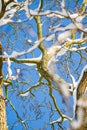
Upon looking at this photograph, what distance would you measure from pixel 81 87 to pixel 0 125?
89.0 inches

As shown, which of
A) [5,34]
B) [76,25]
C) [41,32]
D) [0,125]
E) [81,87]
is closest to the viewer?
[76,25]

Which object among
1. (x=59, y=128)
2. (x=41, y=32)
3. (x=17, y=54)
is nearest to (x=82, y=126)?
(x=17, y=54)

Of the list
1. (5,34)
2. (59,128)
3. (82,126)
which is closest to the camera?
(82,126)

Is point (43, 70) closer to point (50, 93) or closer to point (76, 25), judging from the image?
point (50, 93)

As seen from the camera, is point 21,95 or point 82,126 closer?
point 82,126

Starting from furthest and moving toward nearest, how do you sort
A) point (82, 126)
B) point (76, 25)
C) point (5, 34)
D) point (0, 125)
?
1. point (5, 34)
2. point (0, 125)
3. point (82, 126)
4. point (76, 25)

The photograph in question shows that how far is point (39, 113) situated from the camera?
18.5ft

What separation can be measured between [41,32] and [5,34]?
2.97ft

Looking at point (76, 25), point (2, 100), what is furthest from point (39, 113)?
point (76, 25)

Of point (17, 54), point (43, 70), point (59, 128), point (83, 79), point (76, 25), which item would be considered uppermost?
point (76, 25)

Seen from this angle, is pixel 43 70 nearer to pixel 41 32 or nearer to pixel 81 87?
pixel 41 32

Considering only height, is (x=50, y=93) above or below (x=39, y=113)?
above

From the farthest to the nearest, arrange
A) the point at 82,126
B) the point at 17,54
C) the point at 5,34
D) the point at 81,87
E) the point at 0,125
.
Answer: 1. the point at 5,34
2. the point at 0,125
3. the point at 81,87
4. the point at 17,54
5. the point at 82,126

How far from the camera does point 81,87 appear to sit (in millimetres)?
2174
